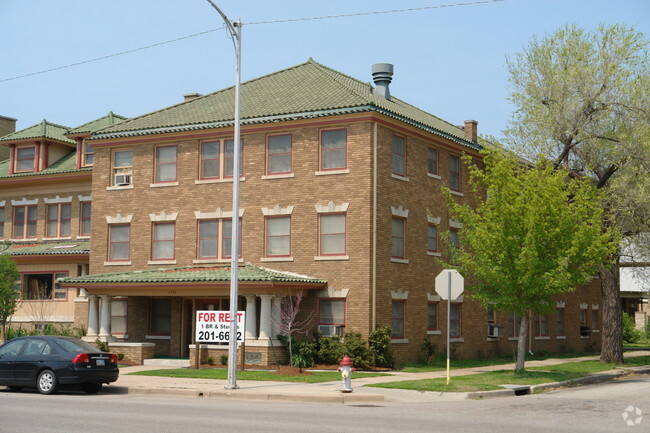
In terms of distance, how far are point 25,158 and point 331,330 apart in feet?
74.2

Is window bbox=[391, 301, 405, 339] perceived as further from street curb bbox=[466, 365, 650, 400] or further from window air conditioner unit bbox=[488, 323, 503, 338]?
street curb bbox=[466, 365, 650, 400]

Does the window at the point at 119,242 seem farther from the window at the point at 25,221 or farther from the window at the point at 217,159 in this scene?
the window at the point at 25,221

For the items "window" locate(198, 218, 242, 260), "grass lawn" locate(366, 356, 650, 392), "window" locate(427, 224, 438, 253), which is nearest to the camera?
"grass lawn" locate(366, 356, 650, 392)

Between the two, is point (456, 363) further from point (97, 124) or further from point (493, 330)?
point (97, 124)

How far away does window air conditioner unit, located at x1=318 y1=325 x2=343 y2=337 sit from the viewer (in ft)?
101

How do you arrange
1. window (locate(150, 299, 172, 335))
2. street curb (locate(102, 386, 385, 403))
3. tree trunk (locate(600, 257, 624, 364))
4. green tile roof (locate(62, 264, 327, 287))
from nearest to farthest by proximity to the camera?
street curb (locate(102, 386, 385, 403)), green tile roof (locate(62, 264, 327, 287)), tree trunk (locate(600, 257, 624, 364)), window (locate(150, 299, 172, 335))

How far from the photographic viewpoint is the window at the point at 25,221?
143 feet

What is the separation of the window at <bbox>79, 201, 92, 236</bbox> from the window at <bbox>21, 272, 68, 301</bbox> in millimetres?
2417

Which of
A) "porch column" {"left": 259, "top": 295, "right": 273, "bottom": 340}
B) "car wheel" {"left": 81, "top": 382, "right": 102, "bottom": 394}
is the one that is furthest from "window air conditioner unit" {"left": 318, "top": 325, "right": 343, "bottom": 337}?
"car wheel" {"left": 81, "top": 382, "right": 102, "bottom": 394}

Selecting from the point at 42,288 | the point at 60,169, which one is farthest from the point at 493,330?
the point at 60,169

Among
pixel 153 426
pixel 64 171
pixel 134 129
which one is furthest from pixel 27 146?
pixel 153 426

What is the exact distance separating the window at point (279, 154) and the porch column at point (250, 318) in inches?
217

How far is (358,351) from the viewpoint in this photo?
1155 inches

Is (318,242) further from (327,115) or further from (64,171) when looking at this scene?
(64,171)
